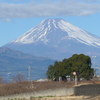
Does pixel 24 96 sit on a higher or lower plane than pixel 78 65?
lower

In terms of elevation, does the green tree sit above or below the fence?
above

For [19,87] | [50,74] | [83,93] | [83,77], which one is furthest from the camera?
[50,74]

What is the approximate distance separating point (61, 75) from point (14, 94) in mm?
45764

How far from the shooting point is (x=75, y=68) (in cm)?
9794

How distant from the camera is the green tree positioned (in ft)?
320

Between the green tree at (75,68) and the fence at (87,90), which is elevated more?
the green tree at (75,68)

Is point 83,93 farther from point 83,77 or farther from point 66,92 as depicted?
point 83,77

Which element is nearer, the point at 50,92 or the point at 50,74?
the point at 50,92

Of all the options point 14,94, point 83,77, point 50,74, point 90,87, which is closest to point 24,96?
point 14,94

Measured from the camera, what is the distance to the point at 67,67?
99625mm

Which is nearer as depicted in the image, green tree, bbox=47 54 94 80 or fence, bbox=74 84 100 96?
fence, bbox=74 84 100 96

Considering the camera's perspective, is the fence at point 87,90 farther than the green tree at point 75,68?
No

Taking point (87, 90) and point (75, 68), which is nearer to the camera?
point (87, 90)

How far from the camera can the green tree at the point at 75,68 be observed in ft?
320
